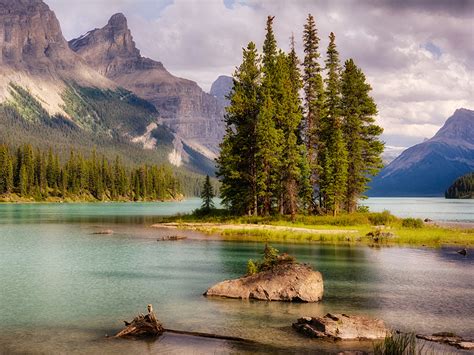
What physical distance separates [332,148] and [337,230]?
669 inches

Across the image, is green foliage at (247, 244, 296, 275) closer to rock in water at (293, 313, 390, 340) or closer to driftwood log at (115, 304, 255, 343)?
rock in water at (293, 313, 390, 340)

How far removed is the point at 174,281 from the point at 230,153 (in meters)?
49.6

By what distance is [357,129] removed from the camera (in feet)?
276

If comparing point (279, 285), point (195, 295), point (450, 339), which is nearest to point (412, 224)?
point (279, 285)

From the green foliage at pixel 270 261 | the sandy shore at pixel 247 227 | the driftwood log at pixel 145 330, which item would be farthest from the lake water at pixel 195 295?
the sandy shore at pixel 247 227

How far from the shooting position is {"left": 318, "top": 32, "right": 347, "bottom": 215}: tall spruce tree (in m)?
77.4

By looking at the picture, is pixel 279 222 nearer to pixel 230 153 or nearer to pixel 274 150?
pixel 274 150

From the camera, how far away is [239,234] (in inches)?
2687

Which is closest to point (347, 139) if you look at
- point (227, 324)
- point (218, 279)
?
point (218, 279)

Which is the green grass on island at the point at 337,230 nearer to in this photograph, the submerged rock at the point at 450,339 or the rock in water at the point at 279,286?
the rock in water at the point at 279,286

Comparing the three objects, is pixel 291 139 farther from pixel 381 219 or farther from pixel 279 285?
pixel 279 285

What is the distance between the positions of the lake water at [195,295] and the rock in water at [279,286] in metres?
0.86

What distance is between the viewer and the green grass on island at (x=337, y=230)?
6031cm

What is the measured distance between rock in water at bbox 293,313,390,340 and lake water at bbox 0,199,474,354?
2.13ft
